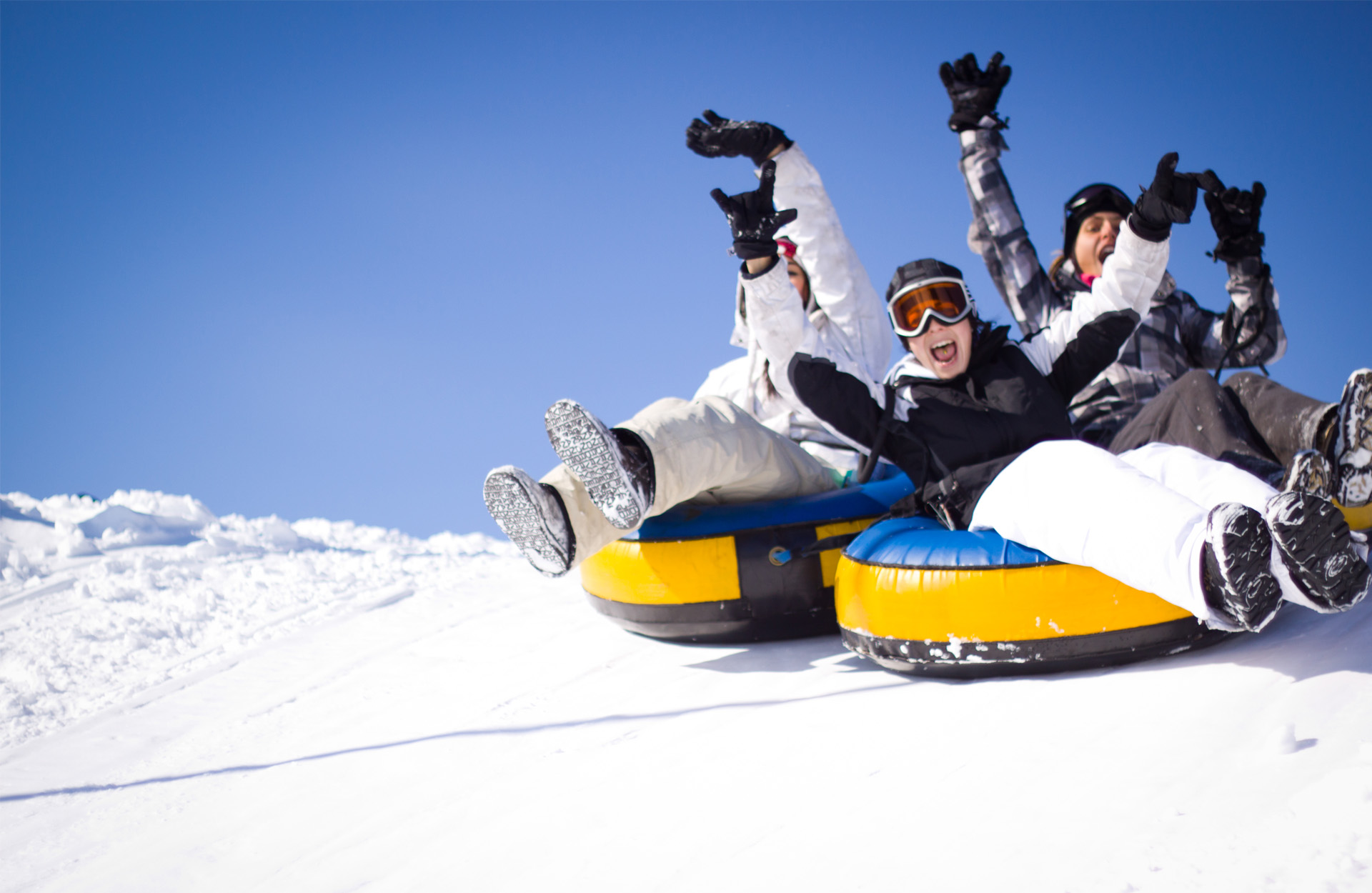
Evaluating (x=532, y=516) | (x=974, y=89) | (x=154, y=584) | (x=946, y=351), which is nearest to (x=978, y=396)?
(x=946, y=351)

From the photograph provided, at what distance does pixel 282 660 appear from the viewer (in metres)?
3.64

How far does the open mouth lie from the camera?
2.62m

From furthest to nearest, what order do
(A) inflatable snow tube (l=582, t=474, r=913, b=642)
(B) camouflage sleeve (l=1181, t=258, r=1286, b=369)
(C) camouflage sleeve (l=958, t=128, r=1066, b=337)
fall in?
(C) camouflage sleeve (l=958, t=128, r=1066, b=337) < (B) camouflage sleeve (l=1181, t=258, r=1286, b=369) < (A) inflatable snow tube (l=582, t=474, r=913, b=642)

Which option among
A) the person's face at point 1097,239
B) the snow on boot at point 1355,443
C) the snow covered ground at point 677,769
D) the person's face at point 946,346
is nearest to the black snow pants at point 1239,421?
the snow on boot at point 1355,443

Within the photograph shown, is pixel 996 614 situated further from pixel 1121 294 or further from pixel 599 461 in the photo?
pixel 1121 294

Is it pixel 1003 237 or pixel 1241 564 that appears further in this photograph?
pixel 1003 237

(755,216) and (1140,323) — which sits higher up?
(755,216)

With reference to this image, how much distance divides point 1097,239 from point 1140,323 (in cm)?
76

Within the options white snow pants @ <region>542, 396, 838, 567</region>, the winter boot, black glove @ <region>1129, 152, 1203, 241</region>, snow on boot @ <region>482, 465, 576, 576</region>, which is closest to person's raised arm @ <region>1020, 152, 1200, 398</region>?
black glove @ <region>1129, 152, 1203, 241</region>

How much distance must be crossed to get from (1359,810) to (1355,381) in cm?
143

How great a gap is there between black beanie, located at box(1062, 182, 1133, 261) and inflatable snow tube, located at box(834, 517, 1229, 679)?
218 cm

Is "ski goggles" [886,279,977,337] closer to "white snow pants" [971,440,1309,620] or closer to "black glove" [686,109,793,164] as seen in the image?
"white snow pants" [971,440,1309,620]

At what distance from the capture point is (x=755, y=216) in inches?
99.0

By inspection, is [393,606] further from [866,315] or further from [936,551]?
[936,551]
